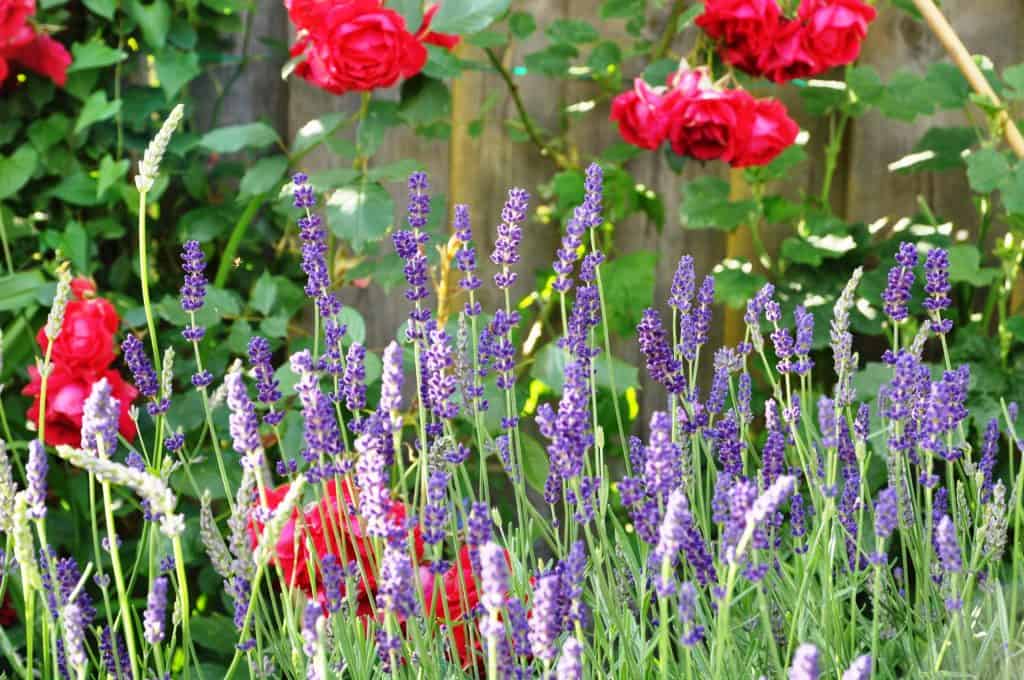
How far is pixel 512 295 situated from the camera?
103 inches

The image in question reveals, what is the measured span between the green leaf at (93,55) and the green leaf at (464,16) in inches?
24.1

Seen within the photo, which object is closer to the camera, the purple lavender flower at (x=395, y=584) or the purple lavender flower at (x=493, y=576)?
the purple lavender flower at (x=493, y=576)

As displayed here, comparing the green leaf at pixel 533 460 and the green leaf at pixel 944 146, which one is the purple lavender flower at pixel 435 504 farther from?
the green leaf at pixel 944 146

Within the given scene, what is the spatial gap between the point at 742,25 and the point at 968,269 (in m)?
0.58

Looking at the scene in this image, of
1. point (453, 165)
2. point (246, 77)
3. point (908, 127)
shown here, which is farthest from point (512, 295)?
point (908, 127)

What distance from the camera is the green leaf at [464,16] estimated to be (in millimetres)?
1957

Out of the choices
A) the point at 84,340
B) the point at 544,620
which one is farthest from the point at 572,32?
the point at 544,620

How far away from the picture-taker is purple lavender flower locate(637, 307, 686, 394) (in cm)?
121

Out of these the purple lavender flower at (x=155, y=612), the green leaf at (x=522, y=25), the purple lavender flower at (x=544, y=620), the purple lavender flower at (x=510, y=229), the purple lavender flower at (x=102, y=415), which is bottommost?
the purple lavender flower at (x=155, y=612)

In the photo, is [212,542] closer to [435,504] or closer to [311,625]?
[435,504]

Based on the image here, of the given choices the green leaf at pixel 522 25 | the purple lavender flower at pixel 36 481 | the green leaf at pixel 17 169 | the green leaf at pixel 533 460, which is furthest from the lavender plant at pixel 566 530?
the green leaf at pixel 522 25

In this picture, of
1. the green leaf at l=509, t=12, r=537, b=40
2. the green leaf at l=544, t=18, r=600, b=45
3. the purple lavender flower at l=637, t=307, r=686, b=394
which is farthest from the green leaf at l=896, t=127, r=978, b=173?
the purple lavender flower at l=637, t=307, r=686, b=394

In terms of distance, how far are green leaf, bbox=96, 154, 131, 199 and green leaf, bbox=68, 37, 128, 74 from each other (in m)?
0.16

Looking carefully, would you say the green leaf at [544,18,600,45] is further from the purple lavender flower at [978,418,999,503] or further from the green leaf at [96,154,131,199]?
the purple lavender flower at [978,418,999,503]
